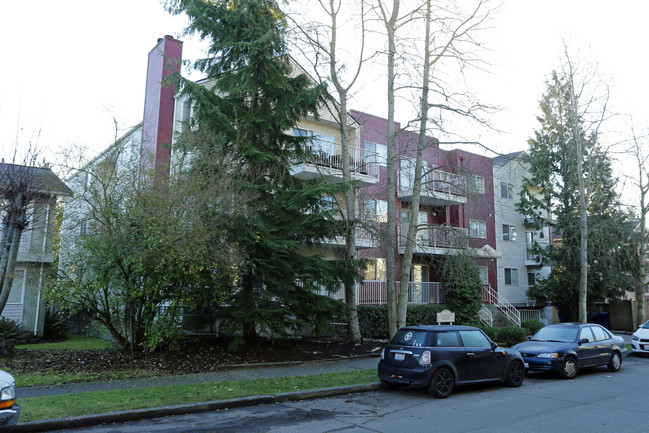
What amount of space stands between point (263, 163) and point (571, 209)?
2004cm

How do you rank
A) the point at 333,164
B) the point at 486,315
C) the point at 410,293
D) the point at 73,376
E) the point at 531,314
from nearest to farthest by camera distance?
the point at 73,376 < the point at 333,164 < the point at 410,293 < the point at 486,315 < the point at 531,314

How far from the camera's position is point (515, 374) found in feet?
37.0

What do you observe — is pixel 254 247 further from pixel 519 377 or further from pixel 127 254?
pixel 519 377

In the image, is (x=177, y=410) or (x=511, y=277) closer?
(x=177, y=410)

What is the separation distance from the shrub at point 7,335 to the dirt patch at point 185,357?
0.90ft

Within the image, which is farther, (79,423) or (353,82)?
(353,82)

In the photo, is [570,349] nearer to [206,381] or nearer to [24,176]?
[206,381]

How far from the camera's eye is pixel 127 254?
1220 centimetres

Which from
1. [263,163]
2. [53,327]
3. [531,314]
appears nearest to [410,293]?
[531,314]

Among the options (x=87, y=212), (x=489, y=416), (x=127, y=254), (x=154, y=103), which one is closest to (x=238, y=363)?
(x=127, y=254)

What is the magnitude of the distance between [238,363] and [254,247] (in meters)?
3.08

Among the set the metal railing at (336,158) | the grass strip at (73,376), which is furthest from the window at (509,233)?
the grass strip at (73,376)

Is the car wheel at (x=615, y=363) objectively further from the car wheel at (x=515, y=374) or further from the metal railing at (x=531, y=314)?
the metal railing at (x=531, y=314)

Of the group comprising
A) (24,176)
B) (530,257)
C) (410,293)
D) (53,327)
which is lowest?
(53,327)
